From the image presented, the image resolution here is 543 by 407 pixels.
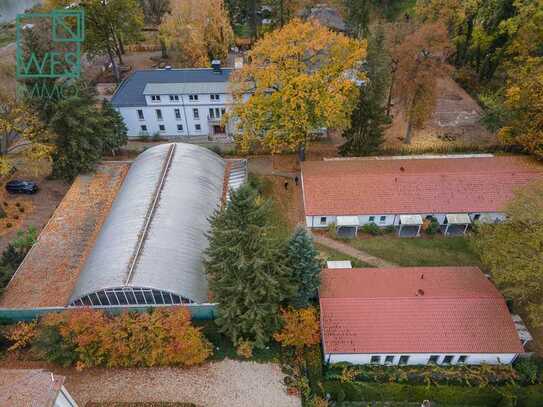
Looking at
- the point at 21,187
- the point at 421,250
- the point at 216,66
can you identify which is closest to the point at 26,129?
the point at 21,187

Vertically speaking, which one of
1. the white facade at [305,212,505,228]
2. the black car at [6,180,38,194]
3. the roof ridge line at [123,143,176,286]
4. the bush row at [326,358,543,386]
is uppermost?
the roof ridge line at [123,143,176,286]

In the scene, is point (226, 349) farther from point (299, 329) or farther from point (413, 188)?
point (413, 188)

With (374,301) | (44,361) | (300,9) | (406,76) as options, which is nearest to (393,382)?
(374,301)

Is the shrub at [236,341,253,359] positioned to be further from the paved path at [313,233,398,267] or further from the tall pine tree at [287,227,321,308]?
the paved path at [313,233,398,267]

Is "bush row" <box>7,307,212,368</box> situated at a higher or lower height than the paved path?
higher

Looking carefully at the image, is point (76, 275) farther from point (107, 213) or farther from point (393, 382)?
point (393, 382)

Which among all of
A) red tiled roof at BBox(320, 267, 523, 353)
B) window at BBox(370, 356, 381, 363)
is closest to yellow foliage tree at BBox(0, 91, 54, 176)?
red tiled roof at BBox(320, 267, 523, 353)

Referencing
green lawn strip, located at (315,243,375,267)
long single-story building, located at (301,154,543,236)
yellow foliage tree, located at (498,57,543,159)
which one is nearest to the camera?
green lawn strip, located at (315,243,375,267)

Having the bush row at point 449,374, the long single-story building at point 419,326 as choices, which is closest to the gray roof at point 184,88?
the long single-story building at point 419,326

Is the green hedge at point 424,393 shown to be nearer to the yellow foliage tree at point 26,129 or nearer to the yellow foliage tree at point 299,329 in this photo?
the yellow foliage tree at point 299,329
